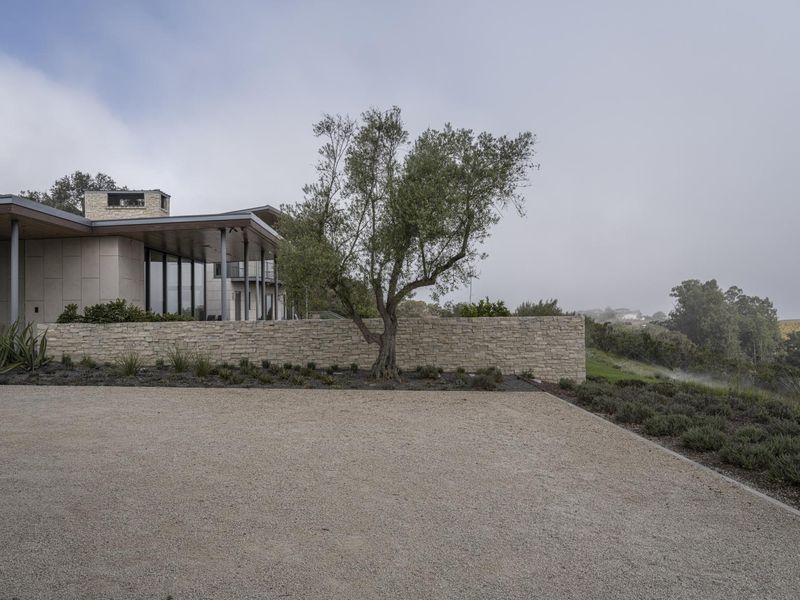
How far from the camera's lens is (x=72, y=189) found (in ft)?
115

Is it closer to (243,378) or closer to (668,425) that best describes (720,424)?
(668,425)

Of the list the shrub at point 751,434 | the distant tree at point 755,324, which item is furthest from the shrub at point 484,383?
the distant tree at point 755,324

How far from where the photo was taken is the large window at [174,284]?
1719cm

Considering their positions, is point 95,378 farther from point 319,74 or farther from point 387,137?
point 319,74

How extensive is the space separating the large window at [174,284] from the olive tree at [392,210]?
27.3 ft

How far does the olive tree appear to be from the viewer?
32.2ft

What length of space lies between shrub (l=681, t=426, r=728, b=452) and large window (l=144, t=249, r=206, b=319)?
16.0 meters

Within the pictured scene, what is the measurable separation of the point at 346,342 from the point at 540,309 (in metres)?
6.11

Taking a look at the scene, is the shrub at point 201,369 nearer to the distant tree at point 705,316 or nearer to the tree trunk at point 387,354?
the tree trunk at point 387,354

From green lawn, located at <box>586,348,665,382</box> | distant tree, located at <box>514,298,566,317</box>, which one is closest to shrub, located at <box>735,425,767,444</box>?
green lawn, located at <box>586,348,665,382</box>

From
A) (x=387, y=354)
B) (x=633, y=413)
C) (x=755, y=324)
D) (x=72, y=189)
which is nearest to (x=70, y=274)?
(x=387, y=354)

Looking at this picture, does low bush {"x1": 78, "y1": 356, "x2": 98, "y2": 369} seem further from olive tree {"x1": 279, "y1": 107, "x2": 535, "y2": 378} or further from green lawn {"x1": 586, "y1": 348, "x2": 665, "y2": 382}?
green lawn {"x1": 586, "y1": 348, "x2": 665, "y2": 382}

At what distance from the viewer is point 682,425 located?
664 cm

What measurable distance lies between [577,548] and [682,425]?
4408 millimetres
